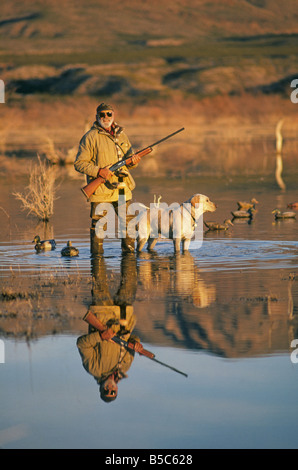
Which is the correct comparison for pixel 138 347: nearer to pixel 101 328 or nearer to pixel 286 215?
pixel 101 328

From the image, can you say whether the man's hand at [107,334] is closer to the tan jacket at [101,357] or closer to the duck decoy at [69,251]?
the tan jacket at [101,357]

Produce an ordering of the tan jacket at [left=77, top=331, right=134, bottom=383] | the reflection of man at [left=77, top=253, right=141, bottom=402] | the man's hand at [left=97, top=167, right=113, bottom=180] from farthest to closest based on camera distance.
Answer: the man's hand at [left=97, top=167, right=113, bottom=180]
the tan jacket at [left=77, top=331, right=134, bottom=383]
the reflection of man at [left=77, top=253, right=141, bottom=402]

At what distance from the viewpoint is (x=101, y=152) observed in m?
13.0

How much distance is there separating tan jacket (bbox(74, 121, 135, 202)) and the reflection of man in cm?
203

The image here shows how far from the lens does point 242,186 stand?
26188mm

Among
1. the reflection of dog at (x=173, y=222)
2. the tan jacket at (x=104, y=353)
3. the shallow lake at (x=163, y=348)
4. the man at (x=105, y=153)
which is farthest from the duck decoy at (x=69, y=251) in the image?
the tan jacket at (x=104, y=353)

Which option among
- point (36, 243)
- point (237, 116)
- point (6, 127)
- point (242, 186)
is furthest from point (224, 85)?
point (36, 243)

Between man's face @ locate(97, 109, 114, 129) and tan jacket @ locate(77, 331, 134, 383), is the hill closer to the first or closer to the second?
man's face @ locate(97, 109, 114, 129)

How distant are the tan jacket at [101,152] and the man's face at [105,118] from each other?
0.24ft

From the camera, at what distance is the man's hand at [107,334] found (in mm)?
7913

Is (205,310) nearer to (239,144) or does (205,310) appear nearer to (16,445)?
(16,445)

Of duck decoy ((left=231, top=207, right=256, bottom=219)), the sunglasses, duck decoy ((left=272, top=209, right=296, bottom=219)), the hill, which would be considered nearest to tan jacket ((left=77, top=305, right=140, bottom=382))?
the sunglasses

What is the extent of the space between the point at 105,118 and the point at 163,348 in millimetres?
5841

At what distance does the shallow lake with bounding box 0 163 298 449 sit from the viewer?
590 cm
